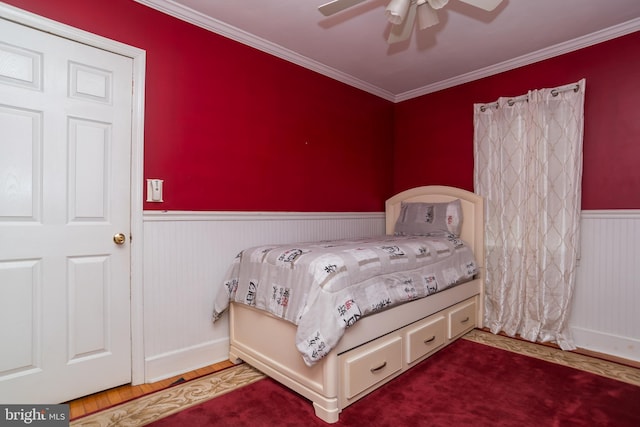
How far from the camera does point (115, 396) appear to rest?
1914mm

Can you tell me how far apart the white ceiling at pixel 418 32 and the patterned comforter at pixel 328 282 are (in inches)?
63.0

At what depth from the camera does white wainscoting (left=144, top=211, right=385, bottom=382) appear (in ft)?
6.93

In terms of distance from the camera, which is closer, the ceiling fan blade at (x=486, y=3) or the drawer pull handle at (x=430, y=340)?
the ceiling fan blade at (x=486, y=3)

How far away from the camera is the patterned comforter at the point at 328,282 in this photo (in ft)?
5.43

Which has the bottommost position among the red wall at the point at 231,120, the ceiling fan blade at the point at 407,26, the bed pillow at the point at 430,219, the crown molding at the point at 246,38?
the bed pillow at the point at 430,219

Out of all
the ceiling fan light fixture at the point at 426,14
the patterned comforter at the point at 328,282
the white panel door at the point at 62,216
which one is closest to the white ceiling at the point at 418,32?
the ceiling fan light fixture at the point at 426,14

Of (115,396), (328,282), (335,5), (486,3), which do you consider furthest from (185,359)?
(486,3)

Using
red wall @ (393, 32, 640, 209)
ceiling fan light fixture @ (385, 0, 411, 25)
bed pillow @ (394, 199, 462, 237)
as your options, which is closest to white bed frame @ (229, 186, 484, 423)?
bed pillow @ (394, 199, 462, 237)

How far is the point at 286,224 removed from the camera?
2.83 m

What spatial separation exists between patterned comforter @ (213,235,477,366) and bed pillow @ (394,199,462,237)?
574 mm

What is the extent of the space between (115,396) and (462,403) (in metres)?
1.96

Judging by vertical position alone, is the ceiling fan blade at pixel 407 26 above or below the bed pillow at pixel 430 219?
above

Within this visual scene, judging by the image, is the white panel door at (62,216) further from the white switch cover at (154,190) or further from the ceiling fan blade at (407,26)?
the ceiling fan blade at (407,26)

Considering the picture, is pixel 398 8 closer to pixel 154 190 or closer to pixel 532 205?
pixel 154 190
